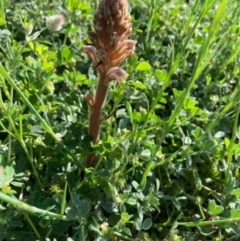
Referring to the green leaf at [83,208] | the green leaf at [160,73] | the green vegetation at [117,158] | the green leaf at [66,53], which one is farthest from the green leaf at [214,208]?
the green leaf at [66,53]

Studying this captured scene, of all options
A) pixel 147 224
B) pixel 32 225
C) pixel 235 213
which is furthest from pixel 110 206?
pixel 235 213

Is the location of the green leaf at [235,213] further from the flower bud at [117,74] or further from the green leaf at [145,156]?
the flower bud at [117,74]

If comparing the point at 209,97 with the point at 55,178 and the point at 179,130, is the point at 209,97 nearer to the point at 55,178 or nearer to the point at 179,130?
the point at 179,130

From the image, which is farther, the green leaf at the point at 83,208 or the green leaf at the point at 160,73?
the green leaf at the point at 160,73

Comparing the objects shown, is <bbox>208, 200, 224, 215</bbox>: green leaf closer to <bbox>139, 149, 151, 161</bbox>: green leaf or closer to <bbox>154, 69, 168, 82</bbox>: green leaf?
<bbox>139, 149, 151, 161</bbox>: green leaf

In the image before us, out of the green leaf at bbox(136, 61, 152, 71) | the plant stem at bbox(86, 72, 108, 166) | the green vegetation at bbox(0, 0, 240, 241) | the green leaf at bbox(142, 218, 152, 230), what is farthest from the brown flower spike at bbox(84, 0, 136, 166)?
the green leaf at bbox(142, 218, 152, 230)

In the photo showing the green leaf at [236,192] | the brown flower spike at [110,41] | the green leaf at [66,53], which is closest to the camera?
the brown flower spike at [110,41]

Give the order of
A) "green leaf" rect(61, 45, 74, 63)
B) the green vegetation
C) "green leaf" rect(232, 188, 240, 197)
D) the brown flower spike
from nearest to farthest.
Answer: the brown flower spike < the green vegetation < "green leaf" rect(232, 188, 240, 197) < "green leaf" rect(61, 45, 74, 63)

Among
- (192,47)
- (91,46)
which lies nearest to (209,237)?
(91,46)
